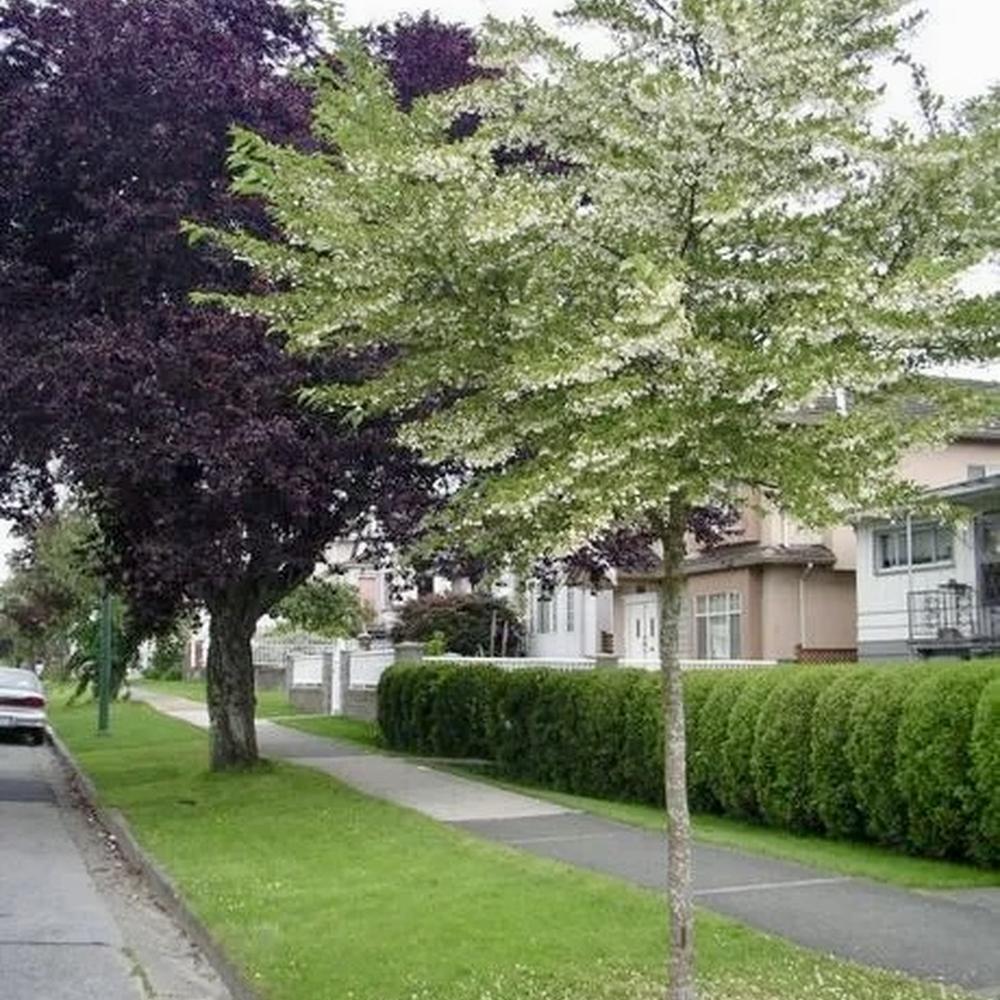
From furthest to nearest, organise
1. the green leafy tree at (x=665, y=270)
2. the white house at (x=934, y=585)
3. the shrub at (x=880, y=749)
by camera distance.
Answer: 1. the white house at (x=934, y=585)
2. the shrub at (x=880, y=749)
3. the green leafy tree at (x=665, y=270)

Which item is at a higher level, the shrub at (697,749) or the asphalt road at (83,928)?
the shrub at (697,749)

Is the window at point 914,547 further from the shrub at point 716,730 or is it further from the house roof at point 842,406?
the house roof at point 842,406

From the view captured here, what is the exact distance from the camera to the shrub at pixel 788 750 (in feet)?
43.9

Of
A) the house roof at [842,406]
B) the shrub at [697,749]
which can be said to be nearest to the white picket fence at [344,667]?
the shrub at [697,749]

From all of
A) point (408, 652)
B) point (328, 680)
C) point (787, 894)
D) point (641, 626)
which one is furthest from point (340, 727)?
point (787, 894)

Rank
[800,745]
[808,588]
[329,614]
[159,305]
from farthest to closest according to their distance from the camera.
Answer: [329,614] → [808,588] → [159,305] → [800,745]

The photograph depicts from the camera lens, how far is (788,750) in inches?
533

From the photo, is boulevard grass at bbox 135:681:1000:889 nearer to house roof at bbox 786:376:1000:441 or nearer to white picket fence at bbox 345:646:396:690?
house roof at bbox 786:376:1000:441

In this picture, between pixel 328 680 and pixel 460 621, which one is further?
pixel 460 621

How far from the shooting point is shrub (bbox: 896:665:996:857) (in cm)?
1138

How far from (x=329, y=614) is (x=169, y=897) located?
123 feet

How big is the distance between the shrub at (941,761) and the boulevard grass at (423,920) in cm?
284

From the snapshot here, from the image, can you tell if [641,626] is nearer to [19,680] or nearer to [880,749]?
[19,680]

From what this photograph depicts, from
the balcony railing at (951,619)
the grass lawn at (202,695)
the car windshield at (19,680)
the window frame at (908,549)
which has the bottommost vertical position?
the grass lawn at (202,695)
